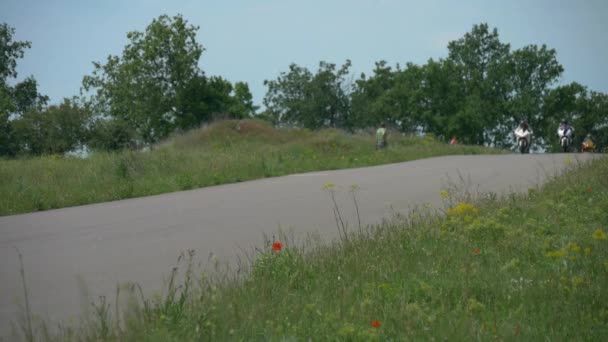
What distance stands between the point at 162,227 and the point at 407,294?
5.81m

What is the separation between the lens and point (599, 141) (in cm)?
8281

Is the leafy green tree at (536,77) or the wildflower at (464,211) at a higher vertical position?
the leafy green tree at (536,77)

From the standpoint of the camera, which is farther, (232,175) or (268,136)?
(268,136)

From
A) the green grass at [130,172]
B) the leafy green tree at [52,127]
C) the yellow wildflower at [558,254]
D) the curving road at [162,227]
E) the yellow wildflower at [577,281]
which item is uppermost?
the leafy green tree at [52,127]

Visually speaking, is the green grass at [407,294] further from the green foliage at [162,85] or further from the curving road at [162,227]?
the green foliage at [162,85]

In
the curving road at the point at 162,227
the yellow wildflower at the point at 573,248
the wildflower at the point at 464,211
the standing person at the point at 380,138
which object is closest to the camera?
the yellow wildflower at the point at 573,248

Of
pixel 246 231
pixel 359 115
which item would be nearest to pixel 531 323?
pixel 246 231

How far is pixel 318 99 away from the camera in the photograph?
85938 mm

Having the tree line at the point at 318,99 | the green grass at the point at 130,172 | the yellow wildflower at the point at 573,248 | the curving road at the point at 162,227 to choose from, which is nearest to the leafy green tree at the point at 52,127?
the tree line at the point at 318,99

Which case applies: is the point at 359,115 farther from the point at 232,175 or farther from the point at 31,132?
the point at 232,175

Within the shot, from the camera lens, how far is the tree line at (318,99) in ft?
174

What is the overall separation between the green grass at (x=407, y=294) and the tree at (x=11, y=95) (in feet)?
160

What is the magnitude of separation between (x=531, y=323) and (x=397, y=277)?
4.91ft

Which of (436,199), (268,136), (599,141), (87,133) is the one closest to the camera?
(436,199)
